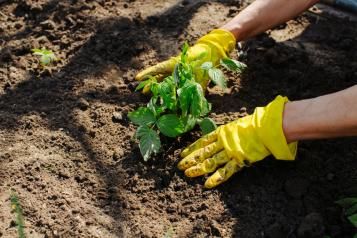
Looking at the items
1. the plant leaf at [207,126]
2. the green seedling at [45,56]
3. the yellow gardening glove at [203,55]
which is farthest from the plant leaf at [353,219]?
the green seedling at [45,56]

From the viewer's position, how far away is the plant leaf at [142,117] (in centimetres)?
233

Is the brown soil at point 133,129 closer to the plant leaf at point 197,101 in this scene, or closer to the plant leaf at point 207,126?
the plant leaf at point 207,126

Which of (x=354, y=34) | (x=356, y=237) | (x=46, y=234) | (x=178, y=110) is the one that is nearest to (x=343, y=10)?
(x=354, y=34)

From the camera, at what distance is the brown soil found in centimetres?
215

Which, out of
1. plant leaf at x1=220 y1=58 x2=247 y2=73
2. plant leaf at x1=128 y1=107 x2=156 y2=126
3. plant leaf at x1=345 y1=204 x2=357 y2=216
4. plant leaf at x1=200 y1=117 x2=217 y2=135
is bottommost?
plant leaf at x1=345 y1=204 x2=357 y2=216

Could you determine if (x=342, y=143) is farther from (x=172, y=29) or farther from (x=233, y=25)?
(x=172, y=29)

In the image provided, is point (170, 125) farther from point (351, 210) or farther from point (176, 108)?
point (351, 210)

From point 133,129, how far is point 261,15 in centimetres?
92

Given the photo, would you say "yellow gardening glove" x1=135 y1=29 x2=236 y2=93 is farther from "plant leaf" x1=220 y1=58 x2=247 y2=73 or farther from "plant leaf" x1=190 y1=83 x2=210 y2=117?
"plant leaf" x1=190 y1=83 x2=210 y2=117

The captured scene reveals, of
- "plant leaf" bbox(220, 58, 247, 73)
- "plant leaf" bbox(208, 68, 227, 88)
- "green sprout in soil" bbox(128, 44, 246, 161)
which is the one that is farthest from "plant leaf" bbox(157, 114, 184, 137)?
"plant leaf" bbox(220, 58, 247, 73)

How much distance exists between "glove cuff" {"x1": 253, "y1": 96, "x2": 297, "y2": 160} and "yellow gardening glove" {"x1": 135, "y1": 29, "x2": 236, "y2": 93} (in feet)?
1.44

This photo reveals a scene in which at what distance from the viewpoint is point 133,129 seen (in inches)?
99.4

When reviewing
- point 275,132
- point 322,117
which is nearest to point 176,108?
point 275,132

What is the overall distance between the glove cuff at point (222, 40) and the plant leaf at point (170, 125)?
0.53 meters
